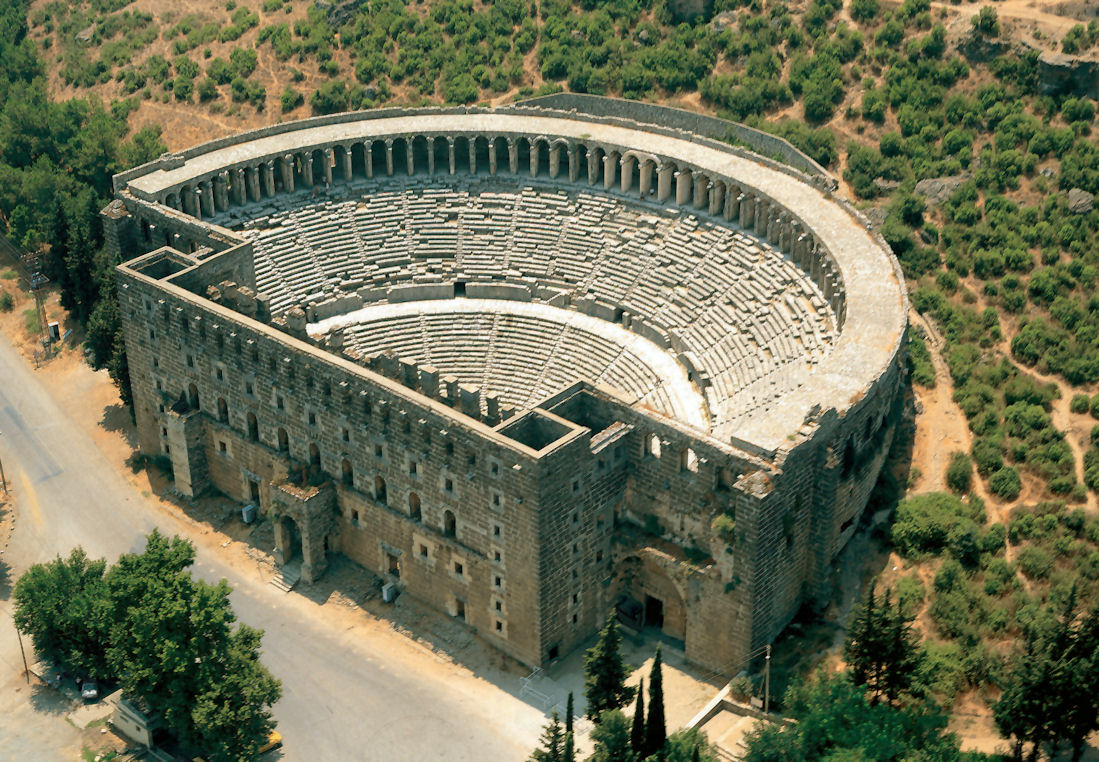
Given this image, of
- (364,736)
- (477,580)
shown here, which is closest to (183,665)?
(364,736)

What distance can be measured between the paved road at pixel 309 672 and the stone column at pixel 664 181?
44.8 m

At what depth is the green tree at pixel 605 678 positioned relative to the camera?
3509 inches

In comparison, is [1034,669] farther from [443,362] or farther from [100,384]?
[100,384]

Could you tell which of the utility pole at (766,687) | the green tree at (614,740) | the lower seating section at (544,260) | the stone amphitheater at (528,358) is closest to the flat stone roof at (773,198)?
the stone amphitheater at (528,358)

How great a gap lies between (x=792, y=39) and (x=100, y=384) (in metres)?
70.4

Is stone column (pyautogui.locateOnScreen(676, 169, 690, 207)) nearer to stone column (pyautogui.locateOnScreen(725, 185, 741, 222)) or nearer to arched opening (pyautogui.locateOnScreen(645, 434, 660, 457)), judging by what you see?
stone column (pyautogui.locateOnScreen(725, 185, 741, 222))

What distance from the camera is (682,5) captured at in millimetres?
154000

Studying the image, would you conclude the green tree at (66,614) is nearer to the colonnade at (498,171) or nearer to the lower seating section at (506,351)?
the lower seating section at (506,351)

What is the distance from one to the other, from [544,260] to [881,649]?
4913 cm

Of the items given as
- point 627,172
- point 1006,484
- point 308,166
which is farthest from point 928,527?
point 308,166


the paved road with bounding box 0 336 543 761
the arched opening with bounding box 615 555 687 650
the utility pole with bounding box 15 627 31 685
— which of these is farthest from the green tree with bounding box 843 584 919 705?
the utility pole with bounding box 15 627 31 685

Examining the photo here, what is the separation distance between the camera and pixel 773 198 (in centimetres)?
12000

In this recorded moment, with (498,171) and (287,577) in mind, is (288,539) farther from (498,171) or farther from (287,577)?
(498,171)

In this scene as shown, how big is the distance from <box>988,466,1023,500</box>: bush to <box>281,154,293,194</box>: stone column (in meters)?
61.0
